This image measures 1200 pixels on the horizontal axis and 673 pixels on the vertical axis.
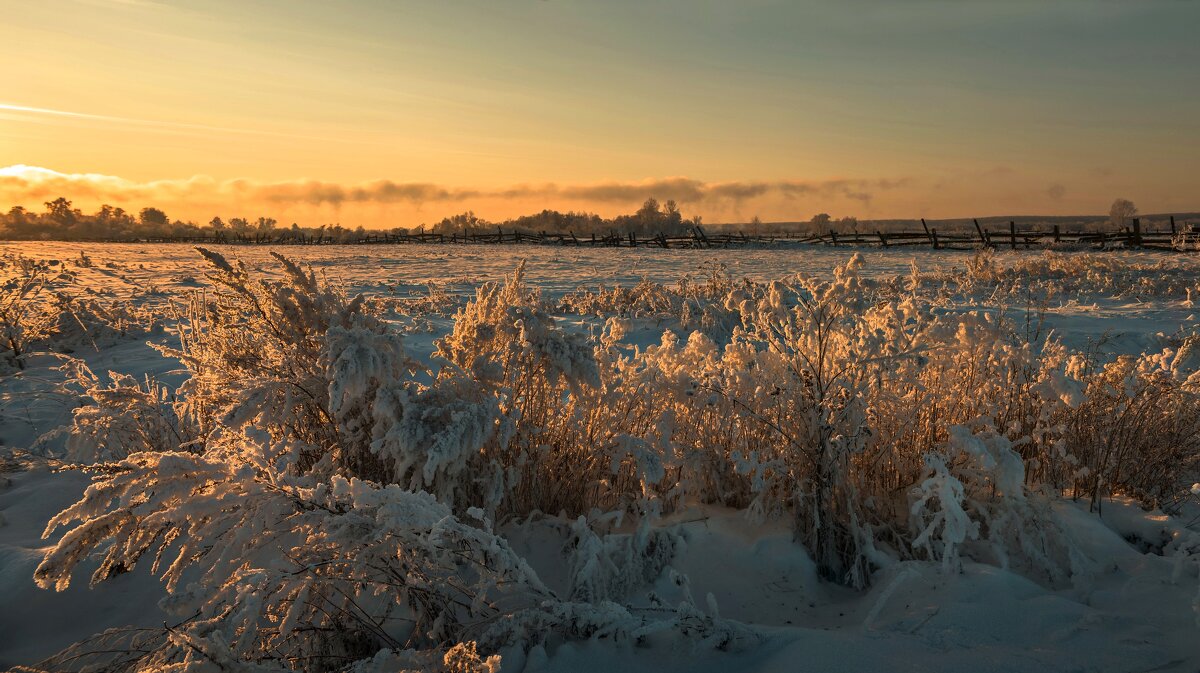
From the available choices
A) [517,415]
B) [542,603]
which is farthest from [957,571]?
[517,415]

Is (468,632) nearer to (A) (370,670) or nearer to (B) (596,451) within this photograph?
(A) (370,670)

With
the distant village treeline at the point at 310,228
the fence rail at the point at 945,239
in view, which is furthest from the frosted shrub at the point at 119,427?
the distant village treeline at the point at 310,228

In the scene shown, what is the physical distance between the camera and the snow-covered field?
208cm

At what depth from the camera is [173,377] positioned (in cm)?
678

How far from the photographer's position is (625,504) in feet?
11.5

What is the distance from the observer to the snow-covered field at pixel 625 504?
208 cm

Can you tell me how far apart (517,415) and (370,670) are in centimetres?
137

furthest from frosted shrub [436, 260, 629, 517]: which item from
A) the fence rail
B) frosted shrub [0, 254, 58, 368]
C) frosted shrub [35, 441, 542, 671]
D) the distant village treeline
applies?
the distant village treeline

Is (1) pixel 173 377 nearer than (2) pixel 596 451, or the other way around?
(2) pixel 596 451

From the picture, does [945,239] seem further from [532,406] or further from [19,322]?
[19,322]

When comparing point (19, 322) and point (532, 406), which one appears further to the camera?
point (19, 322)

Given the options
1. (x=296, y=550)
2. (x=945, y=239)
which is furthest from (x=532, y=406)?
(x=945, y=239)

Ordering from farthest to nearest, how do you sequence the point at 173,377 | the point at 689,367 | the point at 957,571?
the point at 173,377
the point at 689,367
the point at 957,571

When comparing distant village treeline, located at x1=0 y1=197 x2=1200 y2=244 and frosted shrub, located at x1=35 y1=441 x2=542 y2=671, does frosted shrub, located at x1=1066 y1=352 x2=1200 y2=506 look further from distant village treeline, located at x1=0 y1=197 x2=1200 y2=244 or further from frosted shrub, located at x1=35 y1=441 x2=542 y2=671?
distant village treeline, located at x1=0 y1=197 x2=1200 y2=244
